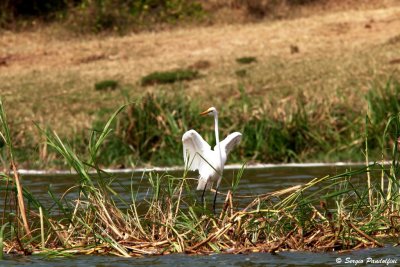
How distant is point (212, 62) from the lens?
24.5 meters

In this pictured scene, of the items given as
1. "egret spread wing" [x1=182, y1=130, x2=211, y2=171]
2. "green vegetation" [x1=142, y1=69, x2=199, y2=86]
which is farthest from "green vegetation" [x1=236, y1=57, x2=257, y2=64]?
"egret spread wing" [x1=182, y1=130, x2=211, y2=171]

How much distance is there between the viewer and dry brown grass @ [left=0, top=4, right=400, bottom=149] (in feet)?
68.7

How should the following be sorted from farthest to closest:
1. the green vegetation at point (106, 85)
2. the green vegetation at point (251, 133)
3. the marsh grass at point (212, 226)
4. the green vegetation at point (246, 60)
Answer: the green vegetation at point (246, 60) < the green vegetation at point (106, 85) < the green vegetation at point (251, 133) < the marsh grass at point (212, 226)

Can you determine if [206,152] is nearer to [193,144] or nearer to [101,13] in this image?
[193,144]

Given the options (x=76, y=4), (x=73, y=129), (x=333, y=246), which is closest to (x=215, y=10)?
(x=76, y=4)

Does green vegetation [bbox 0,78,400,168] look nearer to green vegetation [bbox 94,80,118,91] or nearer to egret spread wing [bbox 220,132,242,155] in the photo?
green vegetation [bbox 94,80,118,91]

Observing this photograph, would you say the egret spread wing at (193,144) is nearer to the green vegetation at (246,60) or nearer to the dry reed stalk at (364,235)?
the dry reed stalk at (364,235)

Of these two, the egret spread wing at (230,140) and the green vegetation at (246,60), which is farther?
the green vegetation at (246,60)

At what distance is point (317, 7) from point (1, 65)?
29.7 feet

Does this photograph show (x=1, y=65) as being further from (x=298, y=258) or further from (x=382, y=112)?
(x=298, y=258)

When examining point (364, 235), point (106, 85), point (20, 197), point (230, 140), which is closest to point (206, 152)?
point (230, 140)

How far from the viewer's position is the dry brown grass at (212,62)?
20953 millimetres

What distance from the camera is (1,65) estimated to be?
25750 millimetres

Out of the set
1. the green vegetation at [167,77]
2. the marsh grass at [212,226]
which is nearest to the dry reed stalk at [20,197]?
the marsh grass at [212,226]
